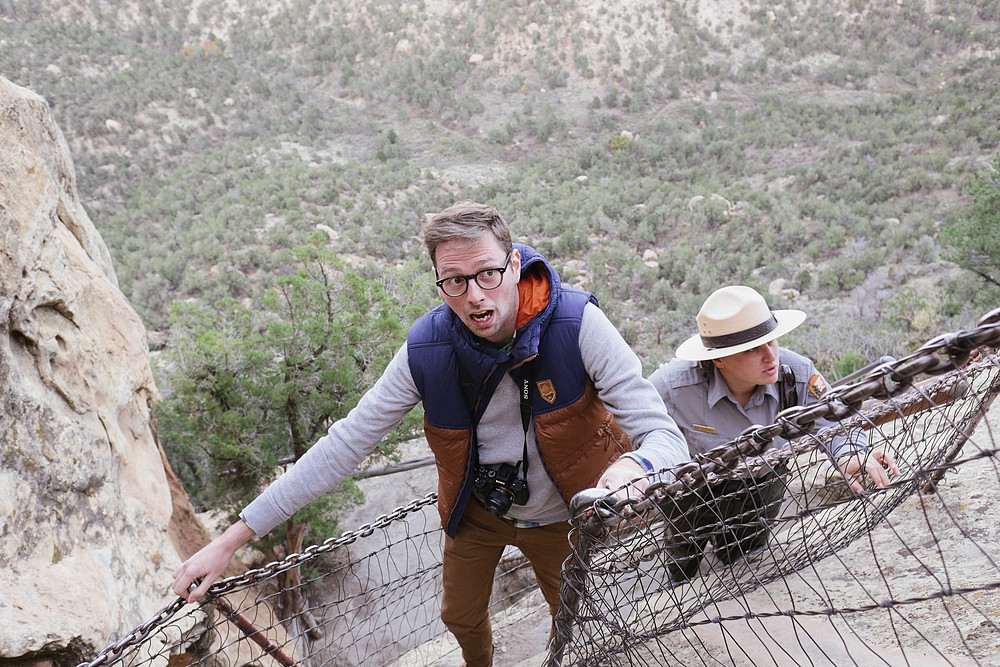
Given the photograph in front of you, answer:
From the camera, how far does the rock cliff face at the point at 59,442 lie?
90.4 inches

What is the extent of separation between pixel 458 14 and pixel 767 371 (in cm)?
3142

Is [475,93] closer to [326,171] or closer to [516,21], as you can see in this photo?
[516,21]

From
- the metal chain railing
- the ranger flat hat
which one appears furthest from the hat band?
the metal chain railing

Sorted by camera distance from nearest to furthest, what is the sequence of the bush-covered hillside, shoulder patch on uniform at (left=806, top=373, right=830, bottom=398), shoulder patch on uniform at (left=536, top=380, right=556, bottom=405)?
shoulder patch on uniform at (left=536, top=380, right=556, bottom=405) < shoulder patch on uniform at (left=806, top=373, right=830, bottom=398) < the bush-covered hillside

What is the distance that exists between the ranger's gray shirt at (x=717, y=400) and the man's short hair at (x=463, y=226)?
3.62 ft

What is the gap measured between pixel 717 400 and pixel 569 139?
72.9 feet

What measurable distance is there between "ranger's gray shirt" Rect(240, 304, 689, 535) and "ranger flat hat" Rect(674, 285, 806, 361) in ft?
2.16

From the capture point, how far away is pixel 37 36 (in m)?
23.0

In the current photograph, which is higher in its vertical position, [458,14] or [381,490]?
[458,14]

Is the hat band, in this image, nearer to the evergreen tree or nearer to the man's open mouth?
the man's open mouth

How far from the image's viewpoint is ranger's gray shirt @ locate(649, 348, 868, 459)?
8.00ft

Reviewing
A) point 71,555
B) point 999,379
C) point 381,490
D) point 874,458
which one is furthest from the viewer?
point 381,490

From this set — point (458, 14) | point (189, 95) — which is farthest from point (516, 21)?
point (189, 95)

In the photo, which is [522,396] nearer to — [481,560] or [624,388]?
[624,388]
